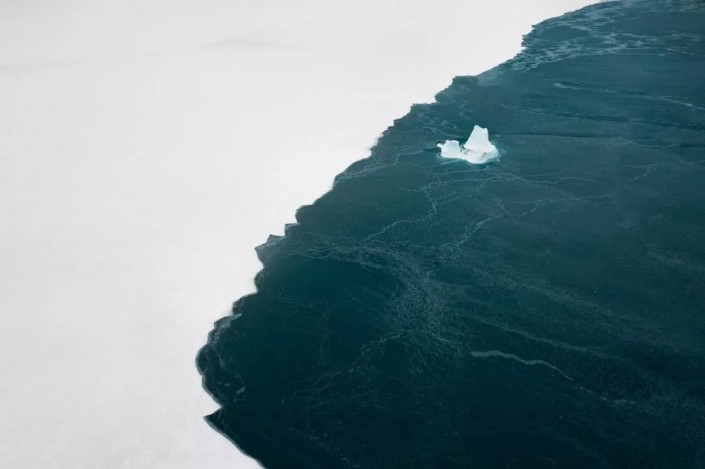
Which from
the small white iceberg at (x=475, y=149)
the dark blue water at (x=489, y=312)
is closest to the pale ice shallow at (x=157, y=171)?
the dark blue water at (x=489, y=312)

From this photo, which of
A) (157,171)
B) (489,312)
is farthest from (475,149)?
(157,171)

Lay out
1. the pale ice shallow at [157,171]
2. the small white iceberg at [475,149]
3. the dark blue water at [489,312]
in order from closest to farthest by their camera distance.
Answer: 1. the dark blue water at [489,312]
2. the pale ice shallow at [157,171]
3. the small white iceberg at [475,149]

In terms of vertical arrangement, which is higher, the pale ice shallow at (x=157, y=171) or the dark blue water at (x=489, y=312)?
the pale ice shallow at (x=157, y=171)

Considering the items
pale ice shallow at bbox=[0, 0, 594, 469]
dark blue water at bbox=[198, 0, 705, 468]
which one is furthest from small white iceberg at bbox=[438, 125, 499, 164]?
pale ice shallow at bbox=[0, 0, 594, 469]

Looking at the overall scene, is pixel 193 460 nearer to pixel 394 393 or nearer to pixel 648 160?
pixel 394 393

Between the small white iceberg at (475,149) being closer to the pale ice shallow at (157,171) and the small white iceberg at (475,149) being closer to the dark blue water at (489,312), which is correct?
the dark blue water at (489,312)

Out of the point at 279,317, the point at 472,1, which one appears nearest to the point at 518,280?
the point at 279,317
